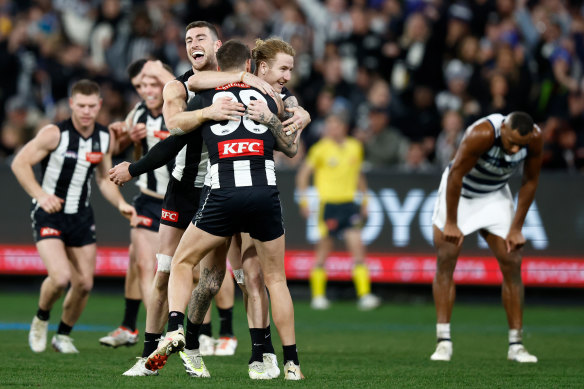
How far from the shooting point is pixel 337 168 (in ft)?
48.7

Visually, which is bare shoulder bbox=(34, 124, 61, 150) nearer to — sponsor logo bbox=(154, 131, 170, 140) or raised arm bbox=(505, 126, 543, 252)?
sponsor logo bbox=(154, 131, 170, 140)

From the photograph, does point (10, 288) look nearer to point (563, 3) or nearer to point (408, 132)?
point (408, 132)

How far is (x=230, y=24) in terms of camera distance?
1848 cm

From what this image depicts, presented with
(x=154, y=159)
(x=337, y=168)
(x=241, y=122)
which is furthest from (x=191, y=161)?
(x=337, y=168)

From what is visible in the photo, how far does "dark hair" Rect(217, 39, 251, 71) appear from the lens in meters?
6.98

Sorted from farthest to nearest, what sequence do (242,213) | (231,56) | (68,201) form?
(68,201) < (231,56) < (242,213)

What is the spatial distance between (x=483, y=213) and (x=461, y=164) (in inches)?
27.6

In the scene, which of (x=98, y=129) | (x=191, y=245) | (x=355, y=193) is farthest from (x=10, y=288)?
(x=191, y=245)

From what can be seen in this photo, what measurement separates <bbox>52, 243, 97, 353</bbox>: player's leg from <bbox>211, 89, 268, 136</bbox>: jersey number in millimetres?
3139

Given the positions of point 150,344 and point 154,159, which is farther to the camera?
point 150,344

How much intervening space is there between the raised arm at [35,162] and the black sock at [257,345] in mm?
2698

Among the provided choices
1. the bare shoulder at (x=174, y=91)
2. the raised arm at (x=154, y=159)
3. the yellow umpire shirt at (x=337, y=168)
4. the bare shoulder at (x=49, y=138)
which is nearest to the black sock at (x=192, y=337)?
the raised arm at (x=154, y=159)

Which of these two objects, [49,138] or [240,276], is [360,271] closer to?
[49,138]

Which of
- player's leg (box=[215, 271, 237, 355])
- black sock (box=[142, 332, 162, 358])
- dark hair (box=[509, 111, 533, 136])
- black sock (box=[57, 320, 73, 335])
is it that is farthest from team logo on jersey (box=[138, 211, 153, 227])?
dark hair (box=[509, 111, 533, 136])
